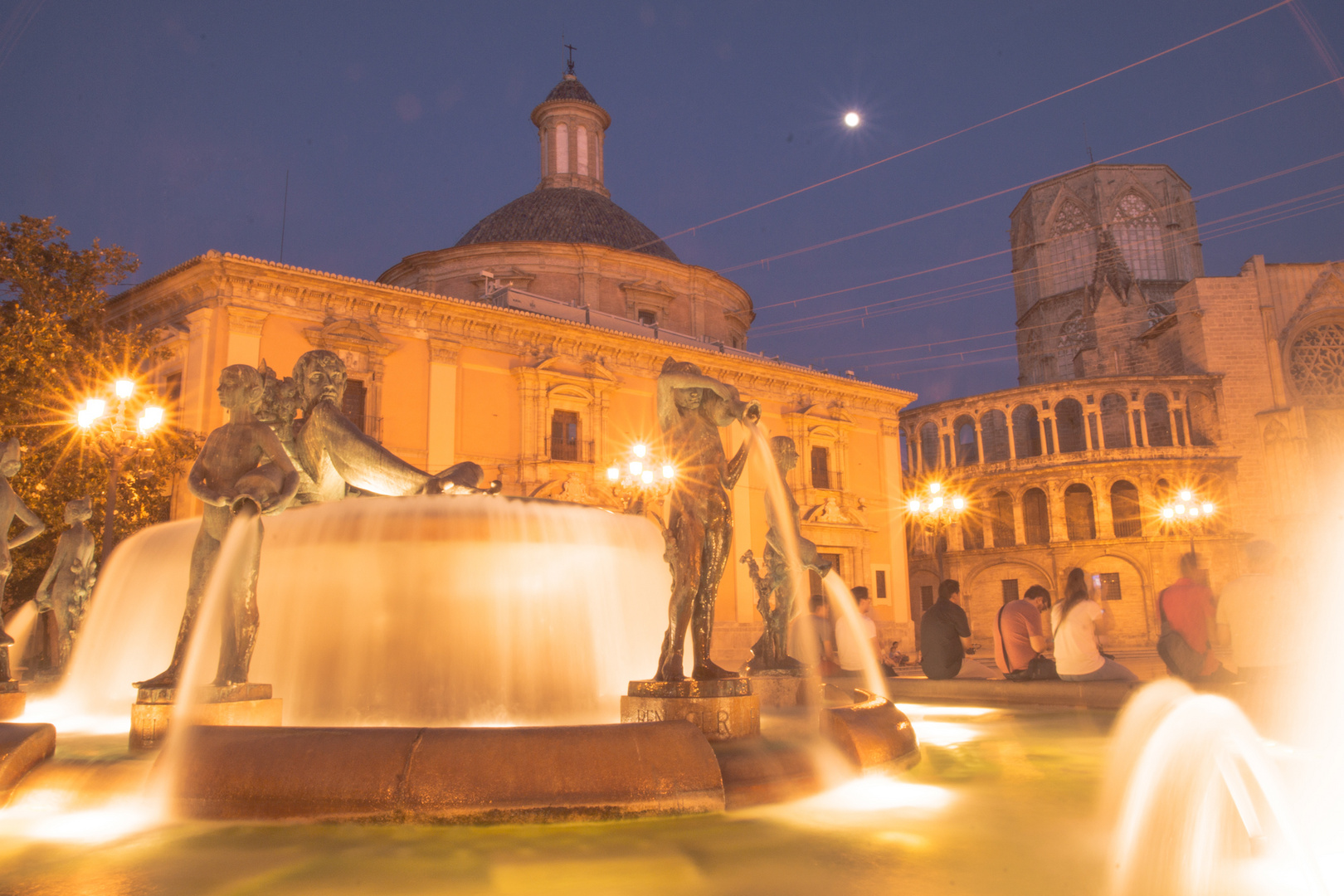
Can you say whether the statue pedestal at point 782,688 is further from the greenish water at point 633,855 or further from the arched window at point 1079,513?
the arched window at point 1079,513

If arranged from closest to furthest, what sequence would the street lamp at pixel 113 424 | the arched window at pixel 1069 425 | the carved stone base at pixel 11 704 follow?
the carved stone base at pixel 11 704 < the street lamp at pixel 113 424 < the arched window at pixel 1069 425

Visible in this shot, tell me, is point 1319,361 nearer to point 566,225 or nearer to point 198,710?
point 566,225

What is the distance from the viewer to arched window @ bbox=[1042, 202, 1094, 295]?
4538 cm

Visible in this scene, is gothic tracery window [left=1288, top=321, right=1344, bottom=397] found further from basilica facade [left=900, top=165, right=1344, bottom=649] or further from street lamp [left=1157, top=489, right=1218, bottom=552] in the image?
street lamp [left=1157, top=489, right=1218, bottom=552]

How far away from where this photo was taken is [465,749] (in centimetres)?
315

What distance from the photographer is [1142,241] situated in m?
45.2

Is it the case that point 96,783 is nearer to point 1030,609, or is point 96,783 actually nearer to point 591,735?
point 591,735

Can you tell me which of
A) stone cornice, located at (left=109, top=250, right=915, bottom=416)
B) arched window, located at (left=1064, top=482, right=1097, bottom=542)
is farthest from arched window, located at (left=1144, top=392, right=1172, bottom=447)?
stone cornice, located at (left=109, top=250, right=915, bottom=416)

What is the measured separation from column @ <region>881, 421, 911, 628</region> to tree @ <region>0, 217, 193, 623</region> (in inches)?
811

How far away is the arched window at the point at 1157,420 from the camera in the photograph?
3419 centimetres

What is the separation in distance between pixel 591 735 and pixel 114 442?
951 centimetres

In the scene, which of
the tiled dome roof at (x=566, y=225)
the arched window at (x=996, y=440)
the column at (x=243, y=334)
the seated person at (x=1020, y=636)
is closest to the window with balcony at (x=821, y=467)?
the tiled dome roof at (x=566, y=225)

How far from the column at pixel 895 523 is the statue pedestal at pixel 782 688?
898 inches

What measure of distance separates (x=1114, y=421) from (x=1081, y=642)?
32.2m
